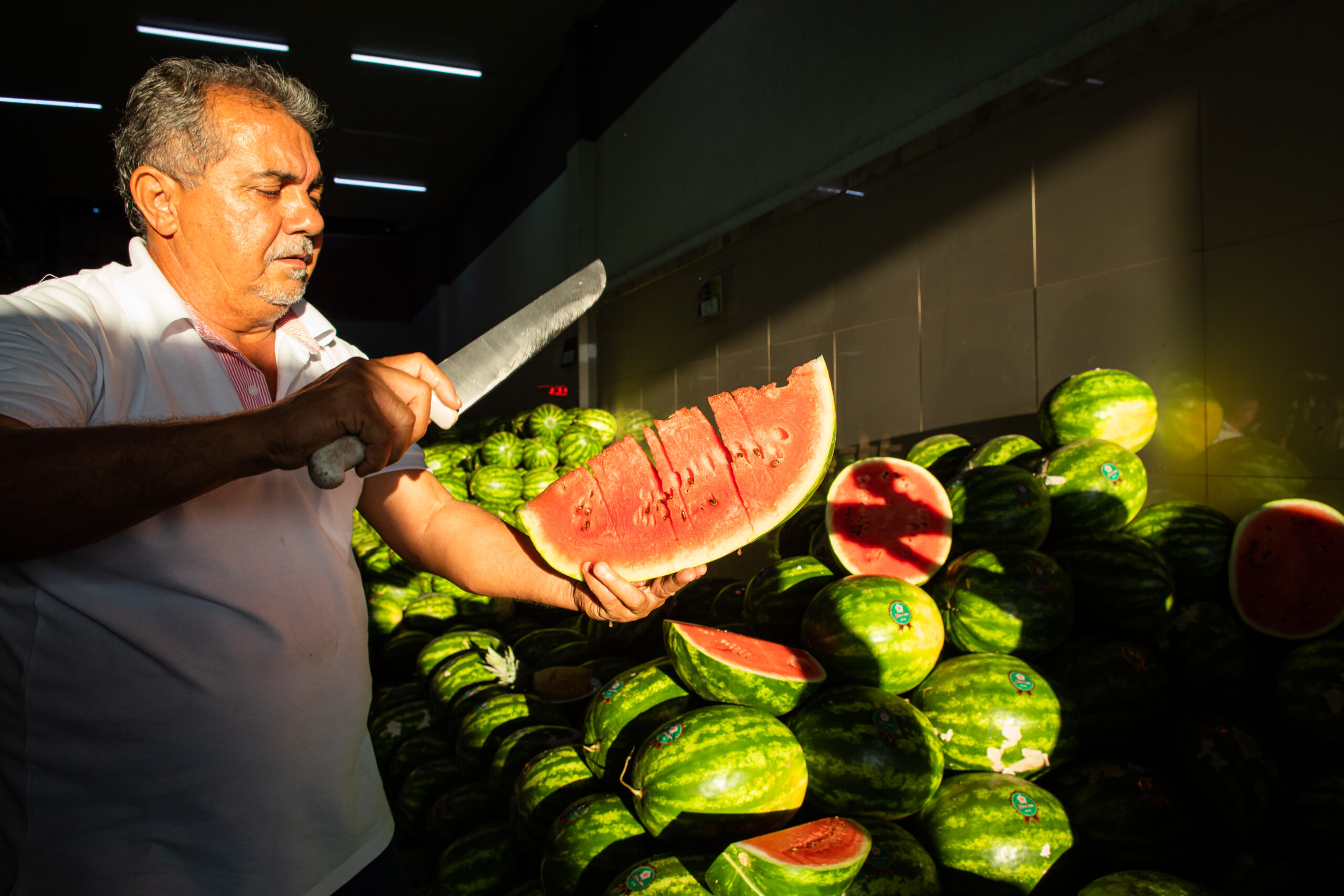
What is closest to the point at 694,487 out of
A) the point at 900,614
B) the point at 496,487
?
the point at 900,614

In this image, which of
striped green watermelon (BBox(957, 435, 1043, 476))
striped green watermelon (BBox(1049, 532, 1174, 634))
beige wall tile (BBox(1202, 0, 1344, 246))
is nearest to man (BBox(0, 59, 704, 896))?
striped green watermelon (BBox(1049, 532, 1174, 634))

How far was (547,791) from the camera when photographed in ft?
6.31

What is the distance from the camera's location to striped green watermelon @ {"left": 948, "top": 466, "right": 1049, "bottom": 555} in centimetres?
229

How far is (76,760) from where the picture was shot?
1.09 meters

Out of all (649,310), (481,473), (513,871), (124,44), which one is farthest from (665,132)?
(124,44)

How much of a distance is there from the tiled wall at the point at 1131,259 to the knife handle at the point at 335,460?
9.35 feet

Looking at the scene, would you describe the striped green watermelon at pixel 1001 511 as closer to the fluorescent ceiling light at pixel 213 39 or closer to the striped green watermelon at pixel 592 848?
the striped green watermelon at pixel 592 848

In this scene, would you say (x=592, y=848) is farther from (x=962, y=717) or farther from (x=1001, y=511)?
(x=1001, y=511)

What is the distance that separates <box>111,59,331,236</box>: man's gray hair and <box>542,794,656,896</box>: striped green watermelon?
1.61 m

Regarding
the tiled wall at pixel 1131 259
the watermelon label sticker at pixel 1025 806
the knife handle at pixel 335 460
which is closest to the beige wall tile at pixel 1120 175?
the tiled wall at pixel 1131 259

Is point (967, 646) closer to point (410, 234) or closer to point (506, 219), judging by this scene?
point (506, 219)

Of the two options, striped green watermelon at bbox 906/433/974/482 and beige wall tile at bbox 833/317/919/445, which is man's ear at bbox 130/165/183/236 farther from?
beige wall tile at bbox 833/317/919/445

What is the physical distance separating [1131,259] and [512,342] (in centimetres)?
250

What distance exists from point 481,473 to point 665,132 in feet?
11.5
